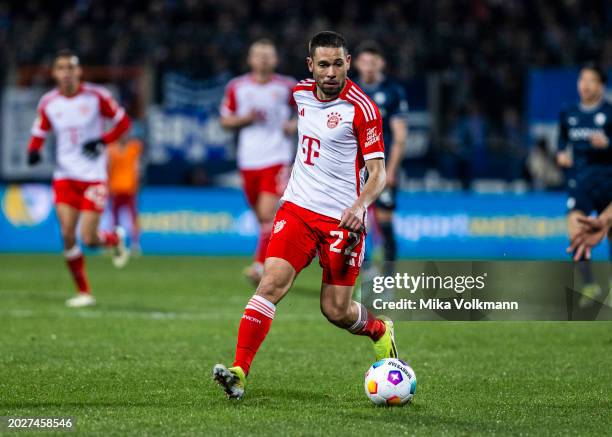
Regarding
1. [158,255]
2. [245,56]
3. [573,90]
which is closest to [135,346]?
[158,255]

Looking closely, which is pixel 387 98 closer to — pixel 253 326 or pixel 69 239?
pixel 69 239

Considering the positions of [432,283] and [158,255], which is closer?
[432,283]

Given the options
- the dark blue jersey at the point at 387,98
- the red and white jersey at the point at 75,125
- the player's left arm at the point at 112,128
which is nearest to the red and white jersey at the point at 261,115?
the player's left arm at the point at 112,128

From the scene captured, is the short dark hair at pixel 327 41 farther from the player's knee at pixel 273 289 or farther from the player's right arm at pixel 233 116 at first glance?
the player's right arm at pixel 233 116

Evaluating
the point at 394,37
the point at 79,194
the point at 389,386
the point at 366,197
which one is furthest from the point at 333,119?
the point at 394,37

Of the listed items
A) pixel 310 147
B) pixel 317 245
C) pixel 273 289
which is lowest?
pixel 273 289

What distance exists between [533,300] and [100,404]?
2504 mm

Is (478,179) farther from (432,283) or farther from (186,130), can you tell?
(432,283)

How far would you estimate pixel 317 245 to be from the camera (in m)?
6.63

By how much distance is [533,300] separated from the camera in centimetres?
625

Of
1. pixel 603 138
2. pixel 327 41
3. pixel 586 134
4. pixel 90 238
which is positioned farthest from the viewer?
pixel 90 238

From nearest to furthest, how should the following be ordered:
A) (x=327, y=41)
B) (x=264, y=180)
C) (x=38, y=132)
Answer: (x=327, y=41) → (x=38, y=132) → (x=264, y=180)

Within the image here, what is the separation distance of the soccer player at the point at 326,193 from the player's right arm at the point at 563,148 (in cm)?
421

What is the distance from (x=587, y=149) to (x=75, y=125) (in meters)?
5.27
